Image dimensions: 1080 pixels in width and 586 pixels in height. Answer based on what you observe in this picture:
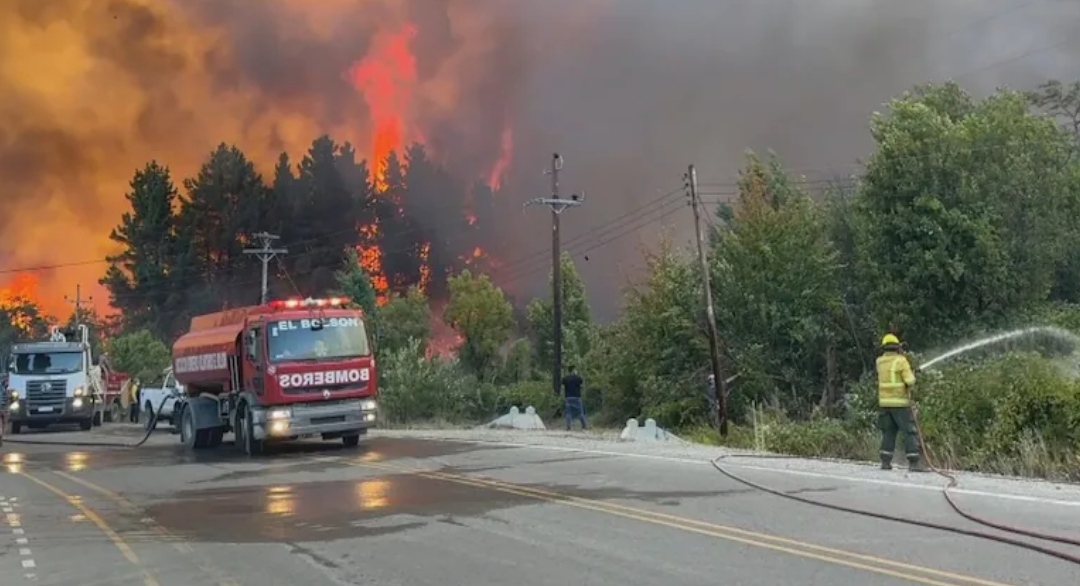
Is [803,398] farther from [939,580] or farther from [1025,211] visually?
[939,580]

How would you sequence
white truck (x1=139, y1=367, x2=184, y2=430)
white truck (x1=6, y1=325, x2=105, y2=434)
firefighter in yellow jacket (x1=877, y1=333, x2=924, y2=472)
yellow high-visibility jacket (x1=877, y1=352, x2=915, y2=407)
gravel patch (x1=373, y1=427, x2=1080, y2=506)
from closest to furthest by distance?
gravel patch (x1=373, y1=427, x2=1080, y2=506) < firefighter in yellow jacket (x1=877, y1=333, x2=924, y2=472) < yellow high-visibility jacket (x1=877, y1=352, x2=915, y2=407) < white truck (x1=139, y1=367, x2=184, y2=430) < white truck (x1=6, y1=325, x2=105, y2=434)

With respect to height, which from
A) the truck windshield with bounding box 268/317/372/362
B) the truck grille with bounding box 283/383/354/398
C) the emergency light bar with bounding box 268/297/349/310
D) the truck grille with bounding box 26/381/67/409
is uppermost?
the emergency light bar with bounding box 268/297/349/310

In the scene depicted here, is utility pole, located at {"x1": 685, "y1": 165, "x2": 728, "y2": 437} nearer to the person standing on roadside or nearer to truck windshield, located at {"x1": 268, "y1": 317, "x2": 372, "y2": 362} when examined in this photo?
truck windshield, located at {"x1": 268, "y1": 317, "x2": 372, "y2": 362}

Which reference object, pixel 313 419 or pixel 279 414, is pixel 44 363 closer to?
pixel 279 414

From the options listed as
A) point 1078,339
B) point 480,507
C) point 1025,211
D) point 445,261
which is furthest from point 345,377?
point 445,261

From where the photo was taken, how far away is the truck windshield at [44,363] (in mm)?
35312

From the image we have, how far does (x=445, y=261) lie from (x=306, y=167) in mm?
11741

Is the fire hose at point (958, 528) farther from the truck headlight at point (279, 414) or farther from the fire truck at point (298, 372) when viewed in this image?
the truck headlight at point (279, 414)

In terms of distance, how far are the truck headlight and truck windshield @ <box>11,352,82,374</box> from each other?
1917 cm

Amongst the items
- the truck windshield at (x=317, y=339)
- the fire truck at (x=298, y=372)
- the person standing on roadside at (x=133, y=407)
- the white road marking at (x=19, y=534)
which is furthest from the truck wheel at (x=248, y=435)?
the person standing on roadside at (x=133, y=407)

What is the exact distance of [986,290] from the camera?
32281 millimetres

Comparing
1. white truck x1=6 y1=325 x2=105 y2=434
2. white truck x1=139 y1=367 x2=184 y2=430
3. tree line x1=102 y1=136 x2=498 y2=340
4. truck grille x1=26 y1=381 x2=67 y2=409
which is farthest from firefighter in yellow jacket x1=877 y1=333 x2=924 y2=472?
tree line x1=102 y1=136 x2=498 y2=340

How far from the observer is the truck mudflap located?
19734mm

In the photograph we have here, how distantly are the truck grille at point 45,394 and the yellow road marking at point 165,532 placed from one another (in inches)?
789
